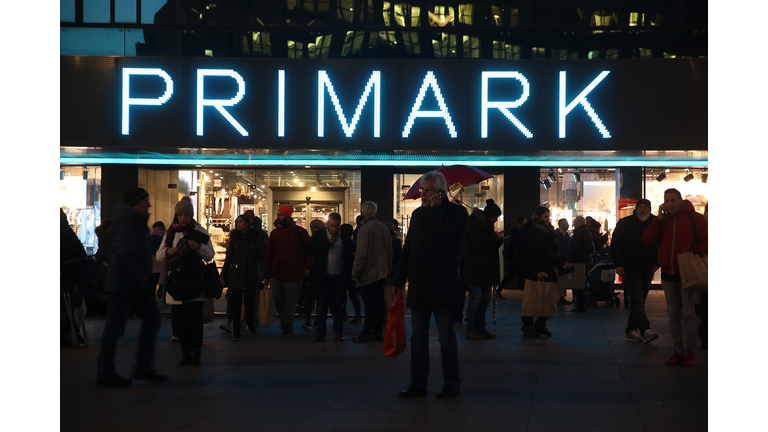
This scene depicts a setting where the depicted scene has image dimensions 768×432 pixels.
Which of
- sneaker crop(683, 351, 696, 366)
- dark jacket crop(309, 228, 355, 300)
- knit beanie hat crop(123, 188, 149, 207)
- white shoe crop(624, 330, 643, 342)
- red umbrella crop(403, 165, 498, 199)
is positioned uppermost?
red umbrella crop(403, 165, 498, 199)

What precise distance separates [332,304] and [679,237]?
5036 mm

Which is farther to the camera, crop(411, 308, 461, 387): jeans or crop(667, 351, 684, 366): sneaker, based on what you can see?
crop(667, 351, 684, 366): sneaker

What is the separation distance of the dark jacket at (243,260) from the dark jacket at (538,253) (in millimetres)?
4008

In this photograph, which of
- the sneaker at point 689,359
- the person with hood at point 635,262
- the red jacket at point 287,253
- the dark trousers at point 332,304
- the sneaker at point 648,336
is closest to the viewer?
the sneaker at point 689,359

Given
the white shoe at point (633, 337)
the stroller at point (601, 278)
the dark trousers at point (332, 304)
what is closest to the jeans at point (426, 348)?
the dark trousers at point (332, 304)

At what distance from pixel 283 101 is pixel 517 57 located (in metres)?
5.44

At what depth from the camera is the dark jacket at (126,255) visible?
7066 mm

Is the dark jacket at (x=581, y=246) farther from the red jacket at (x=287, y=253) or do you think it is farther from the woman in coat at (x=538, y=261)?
the red jacket at (x=287, y=253)

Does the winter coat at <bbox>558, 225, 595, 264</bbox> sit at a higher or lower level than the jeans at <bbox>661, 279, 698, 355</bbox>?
higher

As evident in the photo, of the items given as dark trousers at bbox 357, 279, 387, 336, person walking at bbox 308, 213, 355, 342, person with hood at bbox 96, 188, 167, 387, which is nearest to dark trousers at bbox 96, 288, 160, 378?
A: person with hood at bbox 96, 188, 167, 387

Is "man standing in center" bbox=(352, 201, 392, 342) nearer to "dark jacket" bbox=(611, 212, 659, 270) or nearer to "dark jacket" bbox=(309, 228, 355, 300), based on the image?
"dark jacket" bbox=(309, 228, 355, 300)

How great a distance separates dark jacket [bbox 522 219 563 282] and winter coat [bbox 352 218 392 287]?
6.84 ft

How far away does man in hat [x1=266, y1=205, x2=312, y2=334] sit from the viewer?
11312 millimetres
